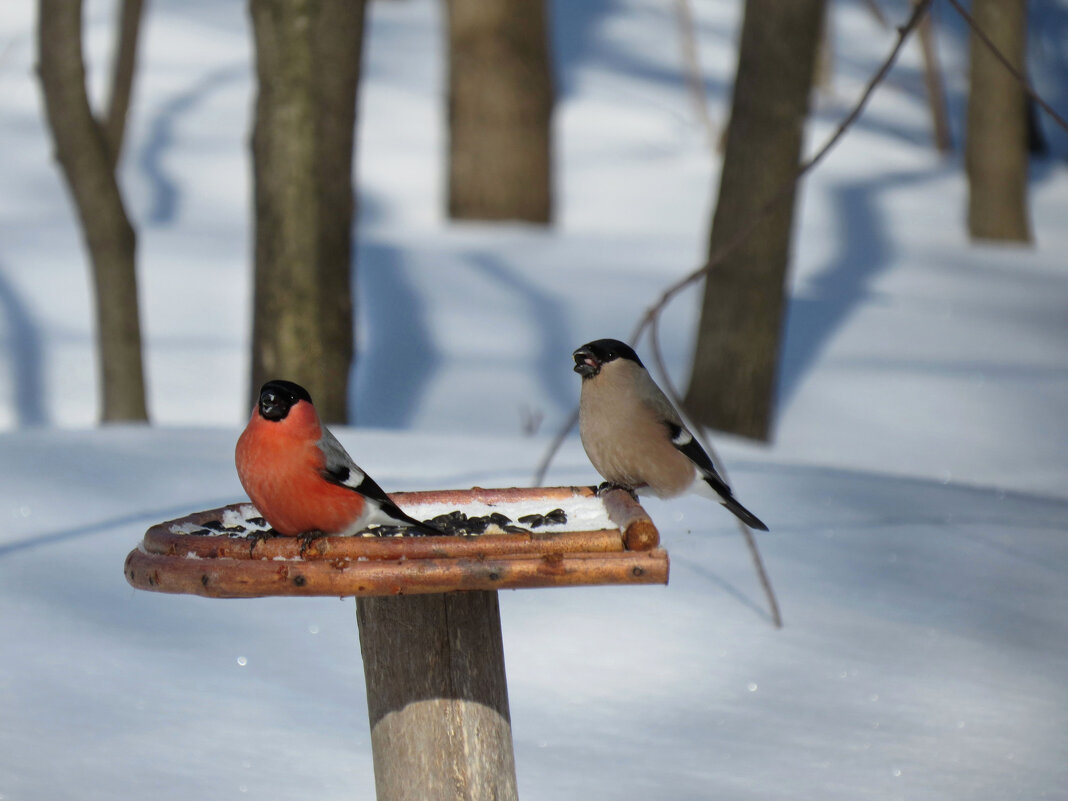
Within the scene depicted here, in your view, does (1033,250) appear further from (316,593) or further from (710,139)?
(316,593)

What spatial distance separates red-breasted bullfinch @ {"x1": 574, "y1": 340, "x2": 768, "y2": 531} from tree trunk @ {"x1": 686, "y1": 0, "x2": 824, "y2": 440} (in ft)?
12.9

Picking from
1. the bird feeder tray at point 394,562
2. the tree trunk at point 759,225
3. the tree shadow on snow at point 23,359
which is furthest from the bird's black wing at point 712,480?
the tree shadow on snow at point 23,359

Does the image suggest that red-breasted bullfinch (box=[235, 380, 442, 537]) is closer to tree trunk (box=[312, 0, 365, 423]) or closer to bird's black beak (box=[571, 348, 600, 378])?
bird's black beak (box=[571, 348, 600, 378])

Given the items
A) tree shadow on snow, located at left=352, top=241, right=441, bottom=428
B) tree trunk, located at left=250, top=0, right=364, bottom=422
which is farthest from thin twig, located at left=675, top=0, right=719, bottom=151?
tree trunk, located at left=250, top=0, right=364, bottom=422

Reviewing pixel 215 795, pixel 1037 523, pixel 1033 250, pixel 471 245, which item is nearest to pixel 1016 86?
pixel 1033 250

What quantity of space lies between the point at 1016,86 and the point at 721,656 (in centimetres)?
881

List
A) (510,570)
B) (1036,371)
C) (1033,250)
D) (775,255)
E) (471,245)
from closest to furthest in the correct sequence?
(510,570), (775,255), (1036,371), (471,245), (1033,250)

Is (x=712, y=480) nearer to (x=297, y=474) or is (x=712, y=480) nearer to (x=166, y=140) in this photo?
(x=297, y=474)

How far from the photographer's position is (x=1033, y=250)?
11703 millimetres

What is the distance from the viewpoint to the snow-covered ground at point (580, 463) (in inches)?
127

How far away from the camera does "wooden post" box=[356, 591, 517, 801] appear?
2514 millimetres

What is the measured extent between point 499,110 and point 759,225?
4.98 meters

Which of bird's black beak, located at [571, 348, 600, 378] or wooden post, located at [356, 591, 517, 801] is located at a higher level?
bird's black beak, located at [571, 348, 600, 378]

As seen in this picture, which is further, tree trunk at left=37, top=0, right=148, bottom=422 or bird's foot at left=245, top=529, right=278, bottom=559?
tree trunk at left=37, top=0, right=148, bottom=422
